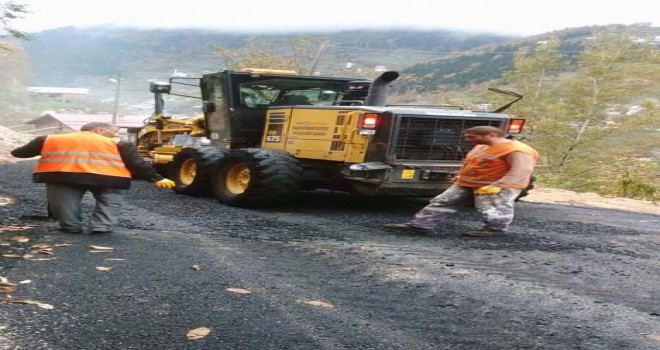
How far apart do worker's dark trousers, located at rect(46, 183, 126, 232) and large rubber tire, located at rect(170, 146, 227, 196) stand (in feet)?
9.52

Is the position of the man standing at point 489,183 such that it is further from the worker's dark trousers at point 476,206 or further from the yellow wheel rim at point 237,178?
the yellow wheel rim at point 237,178

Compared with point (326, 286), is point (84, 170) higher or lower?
higher

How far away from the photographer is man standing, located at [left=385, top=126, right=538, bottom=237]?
19.4 ft

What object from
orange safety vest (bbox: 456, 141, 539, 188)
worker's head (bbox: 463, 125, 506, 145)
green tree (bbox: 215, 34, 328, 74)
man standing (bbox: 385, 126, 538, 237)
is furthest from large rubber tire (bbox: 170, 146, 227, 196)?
green tree (bbox: 215, 34, 328, 74)

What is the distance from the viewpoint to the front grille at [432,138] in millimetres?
7312

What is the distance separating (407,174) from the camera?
7.21m

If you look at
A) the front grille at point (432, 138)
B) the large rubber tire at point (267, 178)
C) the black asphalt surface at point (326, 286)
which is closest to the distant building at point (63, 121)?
the large rubber tire at point (267, 178)

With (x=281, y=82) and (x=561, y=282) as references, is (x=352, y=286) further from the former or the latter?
(x=281, y=82)

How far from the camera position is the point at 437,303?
12.3 ft

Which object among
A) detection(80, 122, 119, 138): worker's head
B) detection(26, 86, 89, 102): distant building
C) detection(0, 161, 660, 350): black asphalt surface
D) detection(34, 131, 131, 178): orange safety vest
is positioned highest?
detection(80, 122, 119, 138): worker's head

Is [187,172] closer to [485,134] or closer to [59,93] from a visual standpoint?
[485,134]

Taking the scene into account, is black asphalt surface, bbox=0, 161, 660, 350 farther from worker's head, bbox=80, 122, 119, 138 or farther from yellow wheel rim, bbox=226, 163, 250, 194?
yellow wheel rim, bbox=226, 163, 250, 194

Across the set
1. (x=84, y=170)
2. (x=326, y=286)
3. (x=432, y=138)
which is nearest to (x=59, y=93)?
(x=432, y=138)

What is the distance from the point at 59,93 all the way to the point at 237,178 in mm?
64808
